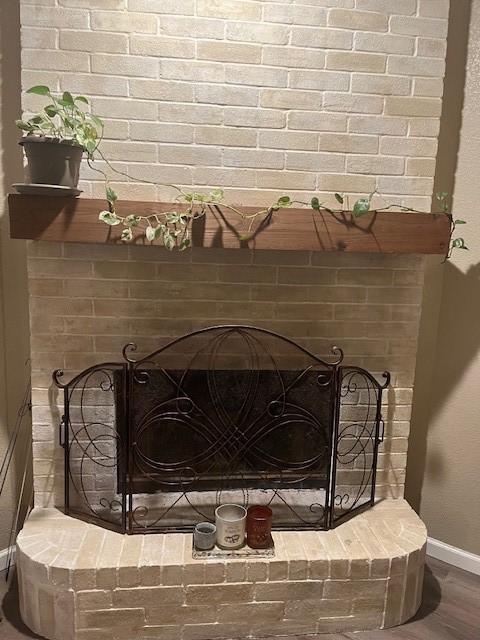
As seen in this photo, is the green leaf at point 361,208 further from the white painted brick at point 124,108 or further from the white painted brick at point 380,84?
the white painted brick at point 124,108

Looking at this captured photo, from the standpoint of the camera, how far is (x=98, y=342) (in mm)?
2012

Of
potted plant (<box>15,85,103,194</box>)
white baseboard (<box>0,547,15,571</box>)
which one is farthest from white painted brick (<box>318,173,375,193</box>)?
white baseboard (<box>0,547,15,571</box>)

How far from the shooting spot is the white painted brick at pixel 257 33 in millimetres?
1868

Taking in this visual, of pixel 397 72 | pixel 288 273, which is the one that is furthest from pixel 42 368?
pixel 397 72

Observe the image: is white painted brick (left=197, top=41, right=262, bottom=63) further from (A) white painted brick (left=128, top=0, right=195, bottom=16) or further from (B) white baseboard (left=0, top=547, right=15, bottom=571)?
(B) white baseboard (left=0, top=547, right=15, bottom=571)

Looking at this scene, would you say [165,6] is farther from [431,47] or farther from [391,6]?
[431,47]

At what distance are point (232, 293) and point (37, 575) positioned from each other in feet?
3.82

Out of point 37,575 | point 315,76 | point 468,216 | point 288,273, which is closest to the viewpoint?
point 37,575

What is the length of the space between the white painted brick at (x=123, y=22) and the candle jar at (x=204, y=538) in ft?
5.68

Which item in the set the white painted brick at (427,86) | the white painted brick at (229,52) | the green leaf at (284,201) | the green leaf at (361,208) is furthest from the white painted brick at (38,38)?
the white painted brick at (427,86)

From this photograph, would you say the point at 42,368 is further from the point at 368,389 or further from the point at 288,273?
the point at 368,389

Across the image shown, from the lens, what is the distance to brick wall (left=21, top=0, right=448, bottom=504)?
6.07ft

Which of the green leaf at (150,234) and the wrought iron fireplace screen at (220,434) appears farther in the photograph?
the wrought iron fireplace screen at (220,434)

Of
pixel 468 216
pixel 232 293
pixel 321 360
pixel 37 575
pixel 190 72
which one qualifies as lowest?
pixel 37 575
